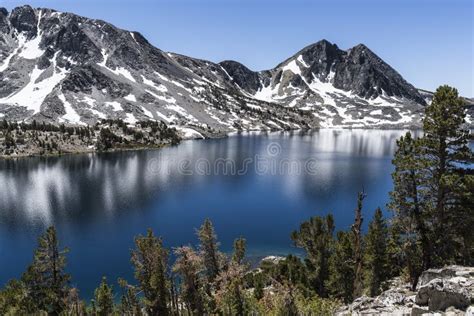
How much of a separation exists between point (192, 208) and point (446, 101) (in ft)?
218

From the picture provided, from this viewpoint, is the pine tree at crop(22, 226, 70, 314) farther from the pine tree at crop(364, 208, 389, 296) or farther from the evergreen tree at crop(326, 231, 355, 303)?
the pine tree at crop(364, 208, 389, 296)

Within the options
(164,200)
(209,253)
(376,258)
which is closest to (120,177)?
(164,200)

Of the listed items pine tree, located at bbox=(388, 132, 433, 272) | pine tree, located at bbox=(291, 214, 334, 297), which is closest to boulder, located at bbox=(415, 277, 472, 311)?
pine tree, located at bbox=(388, 132, 433, 272)

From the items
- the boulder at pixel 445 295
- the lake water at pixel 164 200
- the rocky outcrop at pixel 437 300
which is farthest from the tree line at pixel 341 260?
the lake water at pixel 164 200

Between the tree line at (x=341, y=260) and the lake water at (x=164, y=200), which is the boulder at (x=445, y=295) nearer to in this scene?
the tree line at (x=341, y=260)

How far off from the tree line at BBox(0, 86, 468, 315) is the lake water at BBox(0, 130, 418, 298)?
11836mm

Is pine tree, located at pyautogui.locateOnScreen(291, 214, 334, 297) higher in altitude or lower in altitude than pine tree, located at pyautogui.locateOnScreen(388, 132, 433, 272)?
lower

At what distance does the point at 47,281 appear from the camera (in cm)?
4319

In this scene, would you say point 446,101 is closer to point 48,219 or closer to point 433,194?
point 433,194

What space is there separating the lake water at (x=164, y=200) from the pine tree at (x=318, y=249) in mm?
12856

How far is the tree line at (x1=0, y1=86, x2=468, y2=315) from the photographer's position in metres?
32.1

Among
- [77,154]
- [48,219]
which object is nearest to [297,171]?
→ [48,219]

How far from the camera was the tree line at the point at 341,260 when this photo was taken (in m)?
32.1

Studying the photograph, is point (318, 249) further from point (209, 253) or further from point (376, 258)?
point (209, 253)
